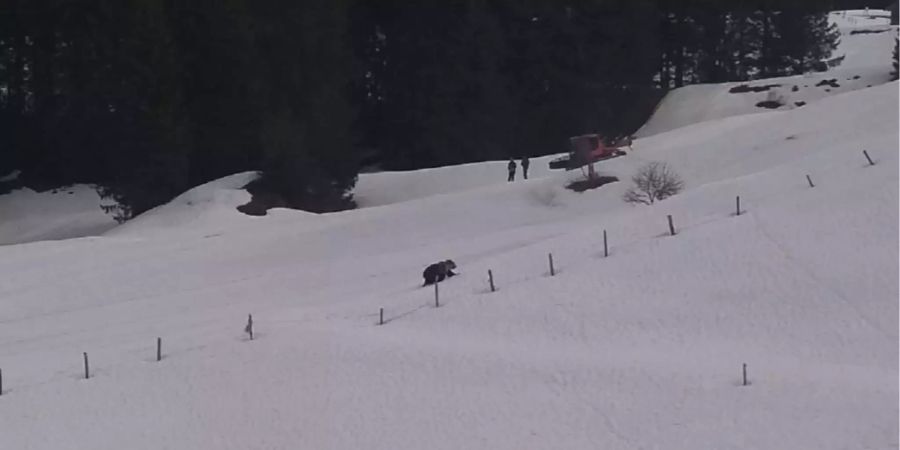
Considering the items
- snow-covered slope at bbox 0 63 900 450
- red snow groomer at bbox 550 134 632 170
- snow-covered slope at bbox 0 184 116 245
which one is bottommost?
snow-covered slope at bbox 0 63 900 450

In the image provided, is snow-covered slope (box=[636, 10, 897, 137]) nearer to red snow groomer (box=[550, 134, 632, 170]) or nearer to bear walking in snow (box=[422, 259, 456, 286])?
red snow groomer (box=[550, 134, 632, 170])

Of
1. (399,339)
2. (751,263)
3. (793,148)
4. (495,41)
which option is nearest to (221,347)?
(399,339)

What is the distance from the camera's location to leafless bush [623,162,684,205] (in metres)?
32.9

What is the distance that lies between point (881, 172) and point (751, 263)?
216 inches

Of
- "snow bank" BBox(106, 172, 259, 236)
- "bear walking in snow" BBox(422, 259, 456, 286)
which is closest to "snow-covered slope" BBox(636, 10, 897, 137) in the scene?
"snow bank" BBox(106, 172, 259, 236)

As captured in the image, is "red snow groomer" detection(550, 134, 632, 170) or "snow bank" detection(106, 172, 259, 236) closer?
"snow bank" detection(106, 172, 259, 236)

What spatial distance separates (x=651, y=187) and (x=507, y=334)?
45.6ft

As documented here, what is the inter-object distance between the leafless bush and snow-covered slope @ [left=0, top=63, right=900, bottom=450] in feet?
8.26

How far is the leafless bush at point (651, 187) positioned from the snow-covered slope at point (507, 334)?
8.26 feet

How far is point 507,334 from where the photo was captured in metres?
20.3

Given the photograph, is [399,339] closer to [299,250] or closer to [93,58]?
[299,250]

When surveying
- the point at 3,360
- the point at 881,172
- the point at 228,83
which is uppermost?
the point at 228,83

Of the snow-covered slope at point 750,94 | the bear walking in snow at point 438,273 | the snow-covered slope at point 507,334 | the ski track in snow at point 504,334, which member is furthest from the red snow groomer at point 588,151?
the bear walking in snow at point 438,273

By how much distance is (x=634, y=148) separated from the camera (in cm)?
4503
